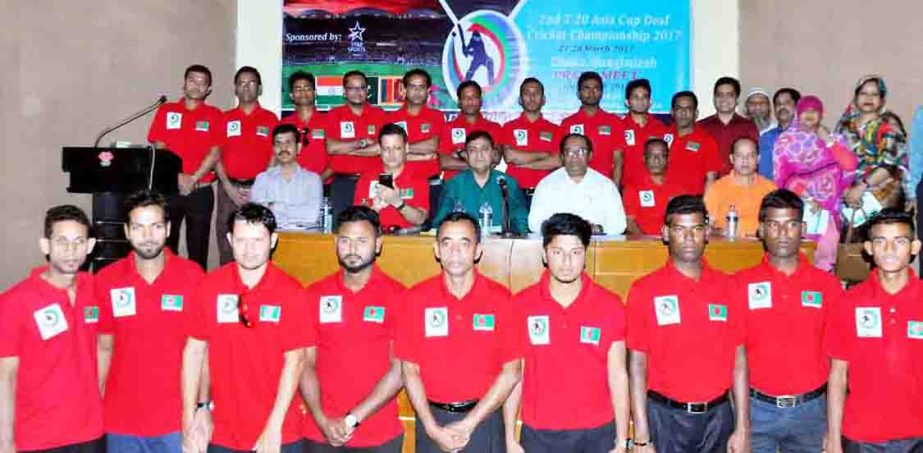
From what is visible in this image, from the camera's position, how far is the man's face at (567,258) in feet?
12.4

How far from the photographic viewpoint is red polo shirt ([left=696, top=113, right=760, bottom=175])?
7172mm

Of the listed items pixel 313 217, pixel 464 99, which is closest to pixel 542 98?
pixel 464 99

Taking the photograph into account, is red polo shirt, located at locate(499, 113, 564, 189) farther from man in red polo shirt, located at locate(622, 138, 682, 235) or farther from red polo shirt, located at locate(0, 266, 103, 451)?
red polo shirt, located at locate(0, 266, 103, 451)

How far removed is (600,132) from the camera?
7.29 m

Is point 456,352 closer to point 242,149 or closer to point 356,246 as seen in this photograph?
point 356,246

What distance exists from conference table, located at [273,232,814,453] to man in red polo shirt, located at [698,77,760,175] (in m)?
2.40

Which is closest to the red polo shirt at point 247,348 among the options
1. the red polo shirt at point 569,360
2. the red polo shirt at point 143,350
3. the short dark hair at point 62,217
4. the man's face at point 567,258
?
the red polo shirt at point 143,350

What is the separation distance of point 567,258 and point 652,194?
120 inches

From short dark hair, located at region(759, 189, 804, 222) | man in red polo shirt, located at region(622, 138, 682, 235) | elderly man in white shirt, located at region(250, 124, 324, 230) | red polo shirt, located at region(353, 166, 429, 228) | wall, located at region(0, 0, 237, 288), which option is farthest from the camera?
man in red polo shirt, located at region(622, 138, 682, 235)

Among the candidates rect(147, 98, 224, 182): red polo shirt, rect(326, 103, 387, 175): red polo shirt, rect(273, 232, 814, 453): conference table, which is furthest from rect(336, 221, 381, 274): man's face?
rect(147, 98, 224, 182): red polo shirt

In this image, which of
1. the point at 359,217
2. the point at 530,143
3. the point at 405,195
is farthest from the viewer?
the point at 530,143

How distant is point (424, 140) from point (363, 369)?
325 cm

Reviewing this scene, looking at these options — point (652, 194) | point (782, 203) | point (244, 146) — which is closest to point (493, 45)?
point (652, 194)

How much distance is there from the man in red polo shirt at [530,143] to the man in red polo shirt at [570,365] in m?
3.23
